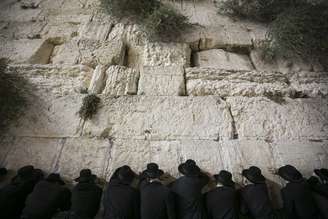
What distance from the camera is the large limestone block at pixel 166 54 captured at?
3.35 metres

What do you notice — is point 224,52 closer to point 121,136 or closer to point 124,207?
point 121,136

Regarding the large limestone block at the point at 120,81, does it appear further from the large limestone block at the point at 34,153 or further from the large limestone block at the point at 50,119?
the large limestone block at the point at 34,153

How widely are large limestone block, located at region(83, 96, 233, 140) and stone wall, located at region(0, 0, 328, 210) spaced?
0.01 m

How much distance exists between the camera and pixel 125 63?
350 cm

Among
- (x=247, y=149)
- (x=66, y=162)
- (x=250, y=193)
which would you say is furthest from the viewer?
(x=247, y=149)

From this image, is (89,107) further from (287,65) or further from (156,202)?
(287,65)

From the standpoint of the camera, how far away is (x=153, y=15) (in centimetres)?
353

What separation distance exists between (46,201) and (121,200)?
647 mm

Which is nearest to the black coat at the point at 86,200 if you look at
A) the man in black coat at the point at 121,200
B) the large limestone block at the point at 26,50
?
the man in black coat at the point at 121,200

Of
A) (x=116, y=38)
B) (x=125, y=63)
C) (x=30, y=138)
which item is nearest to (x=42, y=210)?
(x=30, y=138)

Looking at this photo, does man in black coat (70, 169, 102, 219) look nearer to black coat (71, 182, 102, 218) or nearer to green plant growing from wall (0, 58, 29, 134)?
black coat (71, 182, 102, 218)

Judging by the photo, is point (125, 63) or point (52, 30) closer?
point (125, 63)

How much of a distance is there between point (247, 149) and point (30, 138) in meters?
2.53

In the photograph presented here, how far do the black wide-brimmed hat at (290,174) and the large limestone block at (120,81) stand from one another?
200cm
